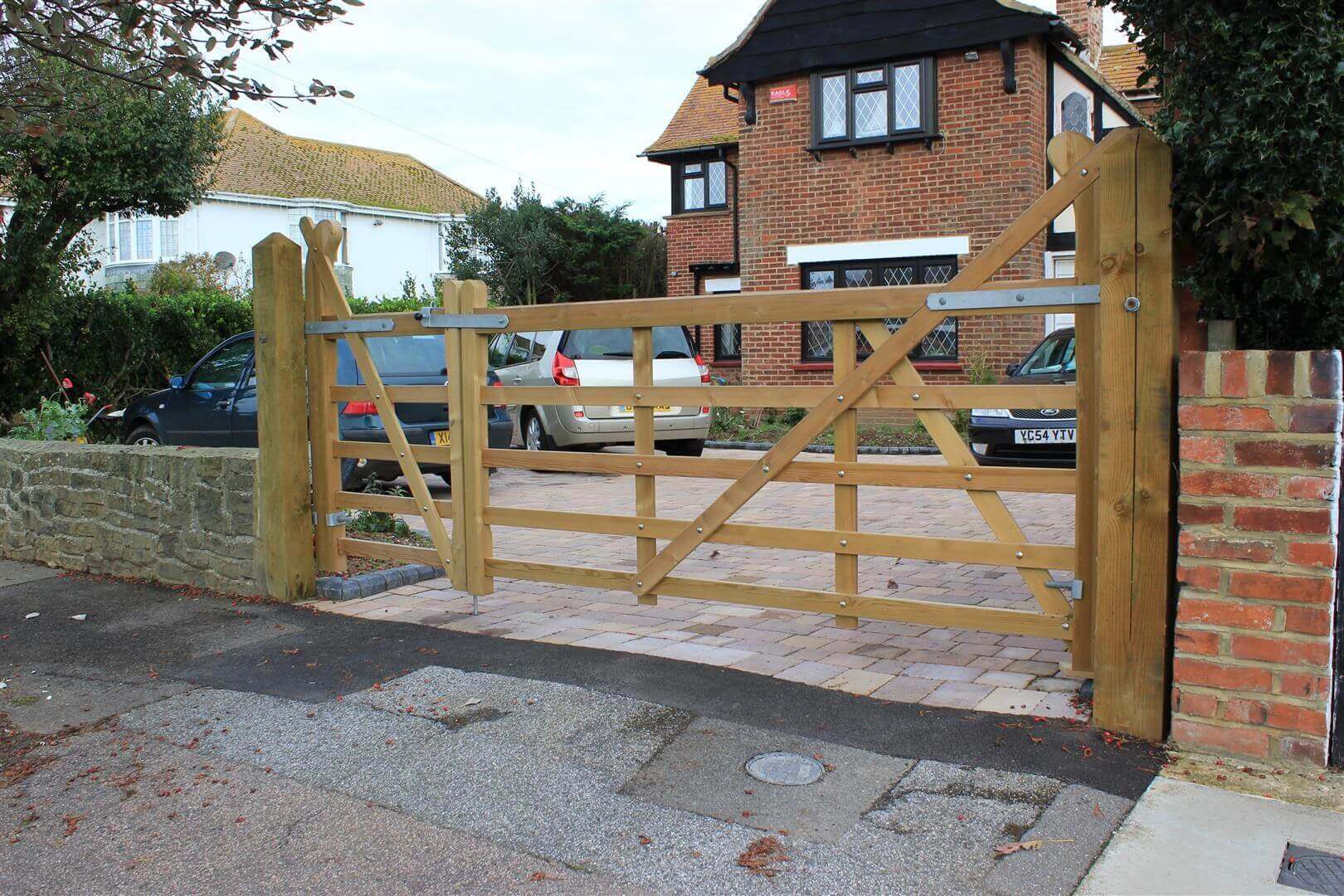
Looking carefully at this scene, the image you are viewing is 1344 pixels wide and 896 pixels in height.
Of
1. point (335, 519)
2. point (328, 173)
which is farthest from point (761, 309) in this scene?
point (328, 173)

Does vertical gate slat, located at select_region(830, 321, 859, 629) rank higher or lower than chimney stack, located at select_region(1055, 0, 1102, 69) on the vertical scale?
lower

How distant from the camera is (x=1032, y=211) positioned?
4.14 metres

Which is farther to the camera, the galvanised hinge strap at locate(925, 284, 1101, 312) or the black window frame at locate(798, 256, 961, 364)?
the black window frame at locate(798, 256, 961, 364)

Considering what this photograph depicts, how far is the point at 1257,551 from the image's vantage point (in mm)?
3592

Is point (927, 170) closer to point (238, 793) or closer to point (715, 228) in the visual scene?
point (715, 228)

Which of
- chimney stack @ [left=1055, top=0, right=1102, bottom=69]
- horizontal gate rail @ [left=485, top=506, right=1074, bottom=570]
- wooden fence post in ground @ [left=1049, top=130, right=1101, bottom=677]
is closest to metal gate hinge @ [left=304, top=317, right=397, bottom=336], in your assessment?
horizontal gate rail @ [left=485, top=506, right=1074, bottom=570]

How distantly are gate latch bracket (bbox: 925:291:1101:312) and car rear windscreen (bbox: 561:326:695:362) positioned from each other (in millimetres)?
8428

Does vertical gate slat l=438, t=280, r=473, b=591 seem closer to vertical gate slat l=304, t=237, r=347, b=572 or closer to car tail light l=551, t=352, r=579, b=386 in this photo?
vertical gate slat l=304, t=237, r=347, b=572

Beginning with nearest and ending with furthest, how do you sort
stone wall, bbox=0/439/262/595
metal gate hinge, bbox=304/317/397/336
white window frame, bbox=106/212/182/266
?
metal gate hinge, bbox=304/317/397/336 → stone wall, bbox=0/439/262/595 → white window frame, bbox=106/212/182/266

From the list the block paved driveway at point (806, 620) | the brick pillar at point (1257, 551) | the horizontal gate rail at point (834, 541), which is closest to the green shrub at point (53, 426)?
the block paved driveway at point (806, 620)

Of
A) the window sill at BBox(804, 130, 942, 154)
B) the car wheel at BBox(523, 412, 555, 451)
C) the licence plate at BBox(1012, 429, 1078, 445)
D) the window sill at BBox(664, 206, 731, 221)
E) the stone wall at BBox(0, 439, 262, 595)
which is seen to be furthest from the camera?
the window sill at BBox(664, 206, 731, 221)

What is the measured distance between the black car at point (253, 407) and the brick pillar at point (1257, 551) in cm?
735

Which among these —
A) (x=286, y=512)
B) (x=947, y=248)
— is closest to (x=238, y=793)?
(x=286, y=512)

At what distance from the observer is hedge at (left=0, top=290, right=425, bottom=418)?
1609 cm
